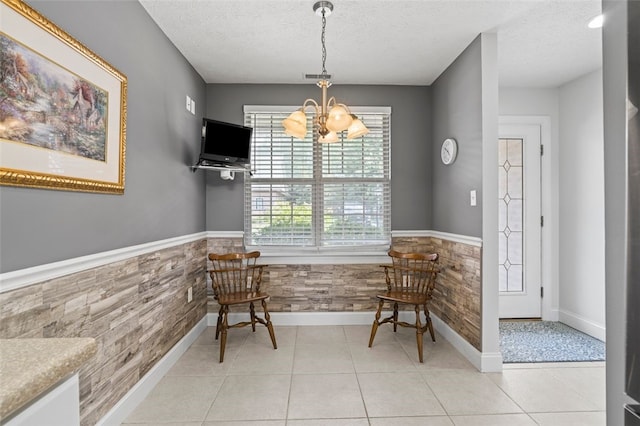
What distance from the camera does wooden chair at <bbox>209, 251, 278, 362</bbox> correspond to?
2.71m

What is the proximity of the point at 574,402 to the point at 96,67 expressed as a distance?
137 inches

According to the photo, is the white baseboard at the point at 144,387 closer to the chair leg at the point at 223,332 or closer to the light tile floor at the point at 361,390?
the light tile floor at the point at 361,390

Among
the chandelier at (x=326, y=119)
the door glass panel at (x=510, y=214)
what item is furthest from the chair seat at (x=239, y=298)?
the door glass panel at (x=510, y=214)

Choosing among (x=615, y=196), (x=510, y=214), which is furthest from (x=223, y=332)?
(x=510, y=214)

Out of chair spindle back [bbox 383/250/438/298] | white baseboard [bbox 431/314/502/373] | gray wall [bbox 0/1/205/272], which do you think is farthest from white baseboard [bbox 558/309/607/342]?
gray wall [bbox 0/1/205/272]

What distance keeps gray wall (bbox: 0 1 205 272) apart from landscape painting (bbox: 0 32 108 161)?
217mm

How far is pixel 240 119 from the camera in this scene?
11.3 feet

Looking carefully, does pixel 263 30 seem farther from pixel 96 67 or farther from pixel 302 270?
pixel 302 270

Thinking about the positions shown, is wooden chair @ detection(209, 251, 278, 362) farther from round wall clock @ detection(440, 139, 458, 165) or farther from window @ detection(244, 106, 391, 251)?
round wall clock @ detection(440, 139, 458, 165)

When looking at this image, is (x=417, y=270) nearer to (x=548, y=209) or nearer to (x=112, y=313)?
(x=548, y=209)

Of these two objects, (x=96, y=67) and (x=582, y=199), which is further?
(x=582, y=199)

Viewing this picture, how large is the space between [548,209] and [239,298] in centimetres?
342

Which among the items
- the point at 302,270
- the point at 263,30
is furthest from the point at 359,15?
the point at 302,270

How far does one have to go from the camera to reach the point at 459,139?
285 centimetres
